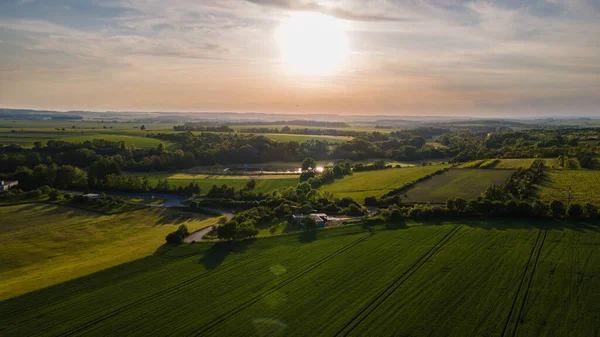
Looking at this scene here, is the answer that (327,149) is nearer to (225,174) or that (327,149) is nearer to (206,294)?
(225,174)

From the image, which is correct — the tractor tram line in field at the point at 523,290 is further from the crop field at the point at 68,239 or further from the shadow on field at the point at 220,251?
the crop field at the point at 68,239

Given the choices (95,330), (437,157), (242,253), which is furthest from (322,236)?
(437,157)

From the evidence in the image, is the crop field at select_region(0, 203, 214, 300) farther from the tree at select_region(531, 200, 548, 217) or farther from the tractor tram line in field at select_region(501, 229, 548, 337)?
the tree at select_region(531, 200, 548, 217)

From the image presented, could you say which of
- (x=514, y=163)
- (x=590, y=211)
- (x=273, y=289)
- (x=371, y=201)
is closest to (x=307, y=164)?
(x=371, y=201)

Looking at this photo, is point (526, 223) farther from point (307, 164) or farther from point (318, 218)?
point (307, 164)

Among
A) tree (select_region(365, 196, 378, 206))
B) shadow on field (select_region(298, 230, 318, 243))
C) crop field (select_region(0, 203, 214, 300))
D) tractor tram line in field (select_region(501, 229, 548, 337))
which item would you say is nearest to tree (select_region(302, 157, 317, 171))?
tree (select_region(365, 196, 378, 206))
